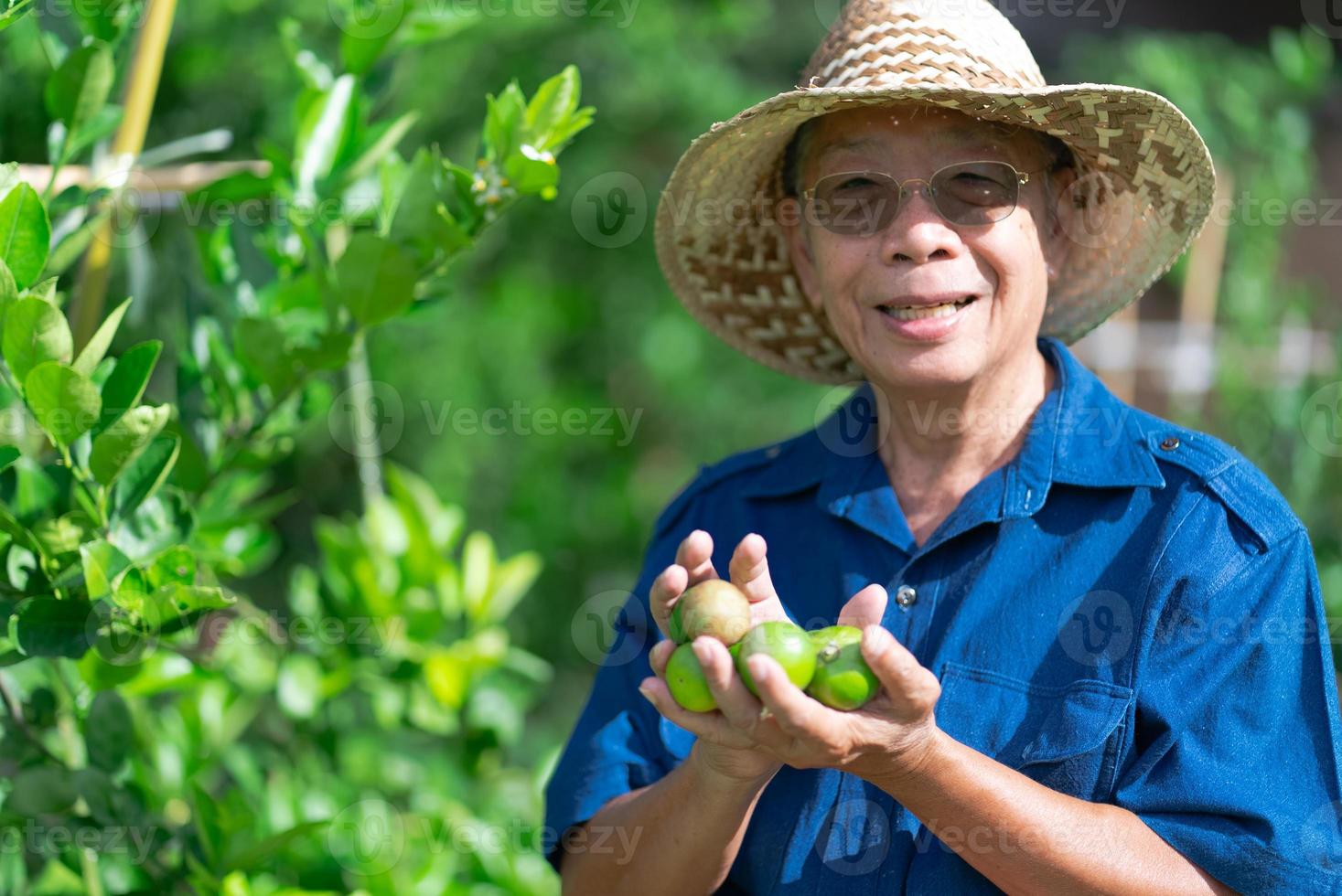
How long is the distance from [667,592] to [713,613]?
0.30ft

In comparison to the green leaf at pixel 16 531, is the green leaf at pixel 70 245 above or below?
above

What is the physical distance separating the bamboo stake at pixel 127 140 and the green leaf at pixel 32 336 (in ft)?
1.52

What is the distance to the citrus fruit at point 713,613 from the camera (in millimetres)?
1343

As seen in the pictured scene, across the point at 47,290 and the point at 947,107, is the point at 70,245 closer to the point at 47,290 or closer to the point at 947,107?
the point at 47,290

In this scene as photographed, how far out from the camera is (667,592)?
1.43m

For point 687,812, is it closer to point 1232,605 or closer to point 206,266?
point 1232,605

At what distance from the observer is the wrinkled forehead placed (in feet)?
5.46

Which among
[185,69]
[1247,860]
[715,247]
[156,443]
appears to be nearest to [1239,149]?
[715,247]

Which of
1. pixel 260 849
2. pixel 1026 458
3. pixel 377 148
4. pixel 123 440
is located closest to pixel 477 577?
pixel 260 849

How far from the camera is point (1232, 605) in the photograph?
1.44m

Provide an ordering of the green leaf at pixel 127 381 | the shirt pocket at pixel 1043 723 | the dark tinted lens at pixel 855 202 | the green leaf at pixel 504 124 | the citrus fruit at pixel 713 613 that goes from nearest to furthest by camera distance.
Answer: the citrus fruit at pixel 713 613 → the shirt pocket at pixel 1043 723 → the green leaf at pixel 127 381 → the dark tinted lens at pixel 855 202 → the green leaf at pixel 504 124

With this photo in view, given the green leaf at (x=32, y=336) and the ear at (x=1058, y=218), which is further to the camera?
the ear at (x=1058, y=218)

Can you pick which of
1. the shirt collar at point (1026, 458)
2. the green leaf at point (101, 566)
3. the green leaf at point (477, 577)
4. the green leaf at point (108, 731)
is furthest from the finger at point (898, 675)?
the green leaf at point (477, 577)

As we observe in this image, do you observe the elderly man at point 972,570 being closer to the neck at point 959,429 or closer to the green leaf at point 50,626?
the neck at point 959,429
